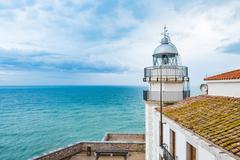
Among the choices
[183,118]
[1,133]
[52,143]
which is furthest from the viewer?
[1,133]

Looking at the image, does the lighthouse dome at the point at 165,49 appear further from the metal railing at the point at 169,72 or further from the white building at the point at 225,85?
the white building at the point at 225,85

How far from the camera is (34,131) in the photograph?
54.9 meters

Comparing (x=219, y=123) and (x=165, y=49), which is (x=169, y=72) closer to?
(x=165, y=49)

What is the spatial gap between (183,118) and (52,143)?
38.3 m

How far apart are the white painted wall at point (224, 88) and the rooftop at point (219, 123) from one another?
454 millimetres

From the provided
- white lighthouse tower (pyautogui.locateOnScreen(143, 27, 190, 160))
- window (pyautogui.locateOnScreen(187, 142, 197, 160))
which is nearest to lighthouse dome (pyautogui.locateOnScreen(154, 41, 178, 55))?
white lighthouse tower (pyautogui.locateOnScreen(143, 27, 190, 160))

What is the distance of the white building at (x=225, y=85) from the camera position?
10.9 meters

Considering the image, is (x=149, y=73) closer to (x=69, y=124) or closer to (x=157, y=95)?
(x=157, y=95)

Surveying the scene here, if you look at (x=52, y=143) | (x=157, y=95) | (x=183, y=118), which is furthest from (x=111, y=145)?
(x=52, y=143)

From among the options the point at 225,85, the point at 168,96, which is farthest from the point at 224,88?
the point at 168,96

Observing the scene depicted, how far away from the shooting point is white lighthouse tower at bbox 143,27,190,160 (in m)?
18.4

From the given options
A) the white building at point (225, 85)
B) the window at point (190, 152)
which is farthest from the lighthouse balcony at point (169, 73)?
the window at point (190, 152)

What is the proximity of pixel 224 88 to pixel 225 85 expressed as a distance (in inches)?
6.4

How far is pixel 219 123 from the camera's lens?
8016 mm
